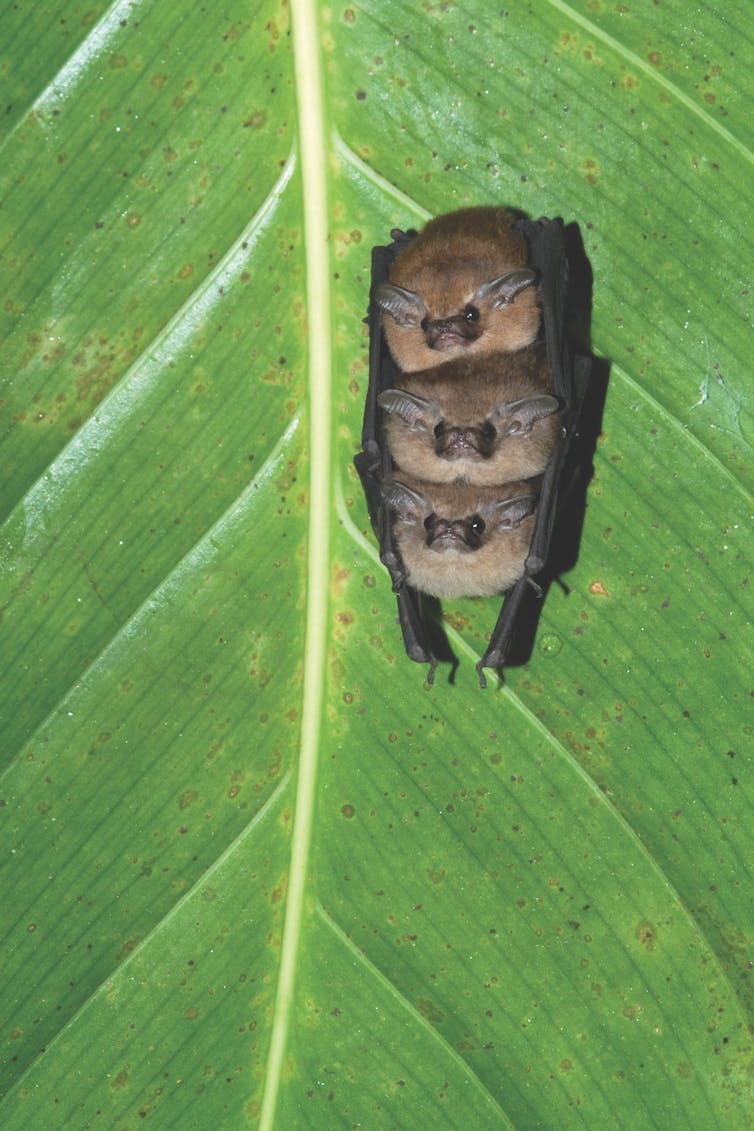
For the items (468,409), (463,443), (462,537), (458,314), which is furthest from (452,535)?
(458,314)

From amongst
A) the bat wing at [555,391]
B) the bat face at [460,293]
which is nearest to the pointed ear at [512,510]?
the bat wing at [555,391]

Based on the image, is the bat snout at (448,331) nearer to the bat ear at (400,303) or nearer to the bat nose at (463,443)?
the bat ear at (400,303)

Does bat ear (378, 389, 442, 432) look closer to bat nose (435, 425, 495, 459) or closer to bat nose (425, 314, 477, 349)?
bat nose (435, 425, 495, 459)

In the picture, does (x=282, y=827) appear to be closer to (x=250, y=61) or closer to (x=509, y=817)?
(x=509, y=817)

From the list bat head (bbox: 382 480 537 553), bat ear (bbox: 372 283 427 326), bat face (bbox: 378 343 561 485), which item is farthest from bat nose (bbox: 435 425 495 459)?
bat ear (bbox: 372 283 427 326)

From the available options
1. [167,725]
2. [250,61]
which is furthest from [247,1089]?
[250,61]

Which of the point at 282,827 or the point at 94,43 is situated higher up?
the point at 94,43
